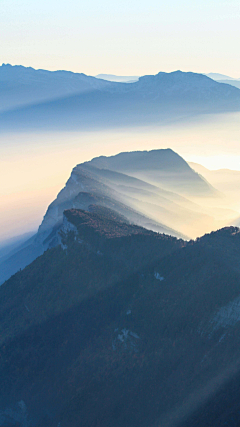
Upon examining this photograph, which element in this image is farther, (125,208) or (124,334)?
(125,208)

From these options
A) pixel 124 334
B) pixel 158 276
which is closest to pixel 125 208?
pixel 158 276

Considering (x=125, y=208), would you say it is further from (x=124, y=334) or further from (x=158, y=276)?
(x=124, y=334)

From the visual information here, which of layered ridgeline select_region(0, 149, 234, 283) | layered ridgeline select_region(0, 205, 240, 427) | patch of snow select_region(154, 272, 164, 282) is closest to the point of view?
layered ridgeline select_region(0, 205, 240, 427)

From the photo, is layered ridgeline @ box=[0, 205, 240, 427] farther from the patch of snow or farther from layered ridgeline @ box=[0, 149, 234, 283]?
layered ridgeline @ box=[0, 149, 234, 283]

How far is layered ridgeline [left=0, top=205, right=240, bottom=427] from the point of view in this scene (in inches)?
1804

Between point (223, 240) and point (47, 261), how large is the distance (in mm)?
34279

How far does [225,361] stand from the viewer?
44500 millimetres

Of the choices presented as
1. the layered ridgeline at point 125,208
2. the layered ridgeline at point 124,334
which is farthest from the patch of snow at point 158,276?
the layered ridgeline at point 125,208

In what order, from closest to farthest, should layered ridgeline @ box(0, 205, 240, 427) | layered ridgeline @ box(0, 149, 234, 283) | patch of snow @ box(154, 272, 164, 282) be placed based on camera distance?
layered ridgeline @ box(0, 205, 240, 427) < patch of snow @ box(154, 272, 164, 282) < layered ridgeline @ box(0, 149, 234, 283)

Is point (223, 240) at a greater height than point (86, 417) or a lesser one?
greater

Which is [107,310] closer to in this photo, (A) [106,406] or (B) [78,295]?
(B) [78,295]

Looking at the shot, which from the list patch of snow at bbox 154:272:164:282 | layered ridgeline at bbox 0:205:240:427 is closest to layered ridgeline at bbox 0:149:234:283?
layered ridgeline at bbox 0:205:240:427

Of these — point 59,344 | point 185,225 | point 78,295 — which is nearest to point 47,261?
point 78,295

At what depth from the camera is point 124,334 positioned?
55.9 m
